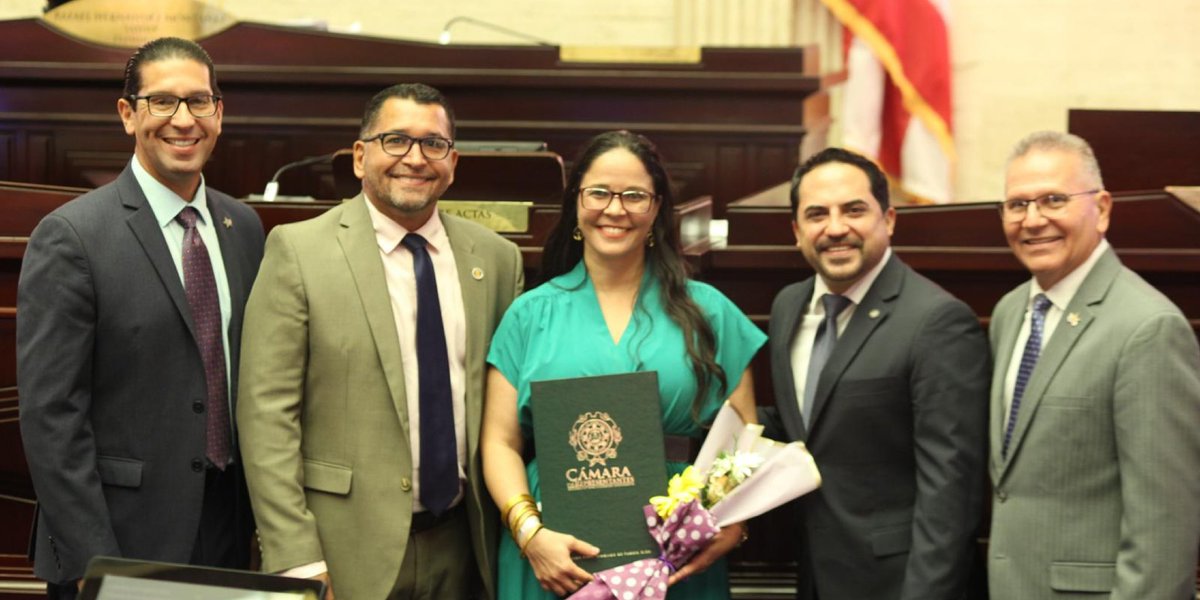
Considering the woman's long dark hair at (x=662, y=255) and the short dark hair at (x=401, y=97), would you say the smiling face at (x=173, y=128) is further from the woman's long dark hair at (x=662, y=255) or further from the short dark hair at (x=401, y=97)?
the woman's long dark hair at (x=662, y=255)

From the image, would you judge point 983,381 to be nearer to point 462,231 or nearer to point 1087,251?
point 1087,251

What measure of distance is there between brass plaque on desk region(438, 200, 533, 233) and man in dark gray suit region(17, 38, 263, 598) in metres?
0.80

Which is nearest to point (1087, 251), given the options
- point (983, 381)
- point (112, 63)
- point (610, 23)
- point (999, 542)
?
point (983, 381)

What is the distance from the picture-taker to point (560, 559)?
8.35 feet

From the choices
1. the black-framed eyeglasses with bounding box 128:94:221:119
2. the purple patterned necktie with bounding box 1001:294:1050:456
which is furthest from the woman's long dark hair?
the black-framed eyeglasses with bounding box 128:94:221:119

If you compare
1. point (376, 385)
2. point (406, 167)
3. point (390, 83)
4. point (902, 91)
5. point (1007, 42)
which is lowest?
point (376, 385)

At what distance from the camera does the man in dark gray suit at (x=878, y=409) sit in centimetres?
255

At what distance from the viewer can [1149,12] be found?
6691mm

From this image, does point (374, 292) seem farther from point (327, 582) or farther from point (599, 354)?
point (327, 582)

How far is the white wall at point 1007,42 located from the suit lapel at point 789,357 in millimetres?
4002

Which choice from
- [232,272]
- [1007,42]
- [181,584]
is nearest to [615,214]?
[232,272]

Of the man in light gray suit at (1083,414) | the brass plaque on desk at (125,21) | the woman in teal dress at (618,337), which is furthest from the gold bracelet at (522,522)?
the brass plaque on desk at (125,21)

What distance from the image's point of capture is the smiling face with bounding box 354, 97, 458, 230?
2.70 metres

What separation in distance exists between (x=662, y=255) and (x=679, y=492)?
1.74ft
